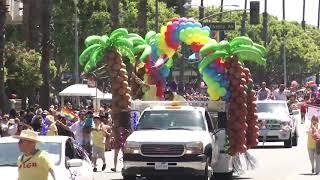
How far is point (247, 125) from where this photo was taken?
2145cm

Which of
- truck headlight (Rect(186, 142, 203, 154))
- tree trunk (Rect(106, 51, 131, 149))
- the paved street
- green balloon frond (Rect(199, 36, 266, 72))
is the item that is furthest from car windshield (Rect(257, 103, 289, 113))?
truck headlight (Rect(186, 142, 203, 154))

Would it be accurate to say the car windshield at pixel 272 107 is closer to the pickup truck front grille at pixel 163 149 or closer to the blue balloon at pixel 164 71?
the blue balloon at pixel 164 71

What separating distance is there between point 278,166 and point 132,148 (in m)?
7.75

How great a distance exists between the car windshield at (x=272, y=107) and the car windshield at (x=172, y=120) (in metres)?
14.4

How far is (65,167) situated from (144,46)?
10.8 metres

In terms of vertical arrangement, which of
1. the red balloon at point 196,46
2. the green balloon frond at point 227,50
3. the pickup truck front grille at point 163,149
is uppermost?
the red balloon at point 196,46

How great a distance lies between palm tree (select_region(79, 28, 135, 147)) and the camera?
67.9 feet

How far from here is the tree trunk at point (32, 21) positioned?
1490 inches

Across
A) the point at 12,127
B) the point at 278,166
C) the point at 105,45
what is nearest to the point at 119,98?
the point at 105,45

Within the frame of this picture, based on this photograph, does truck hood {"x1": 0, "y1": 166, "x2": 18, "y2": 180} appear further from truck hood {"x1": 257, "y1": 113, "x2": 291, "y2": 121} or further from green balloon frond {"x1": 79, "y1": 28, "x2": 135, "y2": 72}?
truck hood {"x1": 257, "y1": 113, "x2": 291, "y2": 121}

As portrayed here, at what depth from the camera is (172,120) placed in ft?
62.1

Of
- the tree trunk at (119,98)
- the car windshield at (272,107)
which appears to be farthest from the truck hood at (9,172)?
the car windshield at (272,107)

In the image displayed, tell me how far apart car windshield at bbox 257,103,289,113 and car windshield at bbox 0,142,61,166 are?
20311mm

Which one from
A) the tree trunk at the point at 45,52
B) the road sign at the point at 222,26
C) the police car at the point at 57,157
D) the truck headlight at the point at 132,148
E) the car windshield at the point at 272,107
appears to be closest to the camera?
the police car at the point at 57,157
